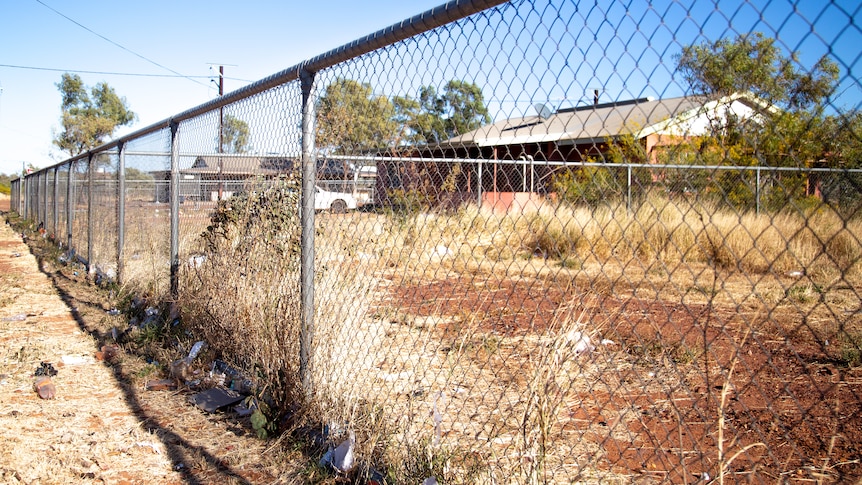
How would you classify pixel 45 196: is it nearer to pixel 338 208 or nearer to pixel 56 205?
pixel 56 205

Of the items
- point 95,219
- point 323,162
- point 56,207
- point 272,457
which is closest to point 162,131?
point 95,219

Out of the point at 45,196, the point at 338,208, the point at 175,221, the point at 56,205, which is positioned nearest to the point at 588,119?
the point at 338,208

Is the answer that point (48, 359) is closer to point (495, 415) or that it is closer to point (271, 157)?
point (271, 157)

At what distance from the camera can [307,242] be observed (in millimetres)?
3352

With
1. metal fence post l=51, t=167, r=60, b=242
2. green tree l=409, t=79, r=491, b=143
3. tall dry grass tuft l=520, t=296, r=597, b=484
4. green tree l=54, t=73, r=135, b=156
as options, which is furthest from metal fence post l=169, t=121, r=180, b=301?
green tree l=54, t=73, r=135, b=156

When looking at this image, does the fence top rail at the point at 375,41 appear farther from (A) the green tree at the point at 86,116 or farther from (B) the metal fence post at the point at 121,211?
(A) the green tree at the point at 86,116

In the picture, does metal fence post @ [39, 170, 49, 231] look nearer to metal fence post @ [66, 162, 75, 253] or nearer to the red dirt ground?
metal fence post @ [66, 162, 75, 253]

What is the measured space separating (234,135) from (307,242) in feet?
7.34

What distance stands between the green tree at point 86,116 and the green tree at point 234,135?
5298cm

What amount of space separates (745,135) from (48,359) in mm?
5281

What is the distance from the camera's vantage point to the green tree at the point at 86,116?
175ft

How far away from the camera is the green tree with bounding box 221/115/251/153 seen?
499 cm

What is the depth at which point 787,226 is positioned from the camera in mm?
3174

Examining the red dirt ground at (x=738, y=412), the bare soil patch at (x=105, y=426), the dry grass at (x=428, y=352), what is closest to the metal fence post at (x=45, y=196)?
the bare soil patch at (x=105, y=426)
